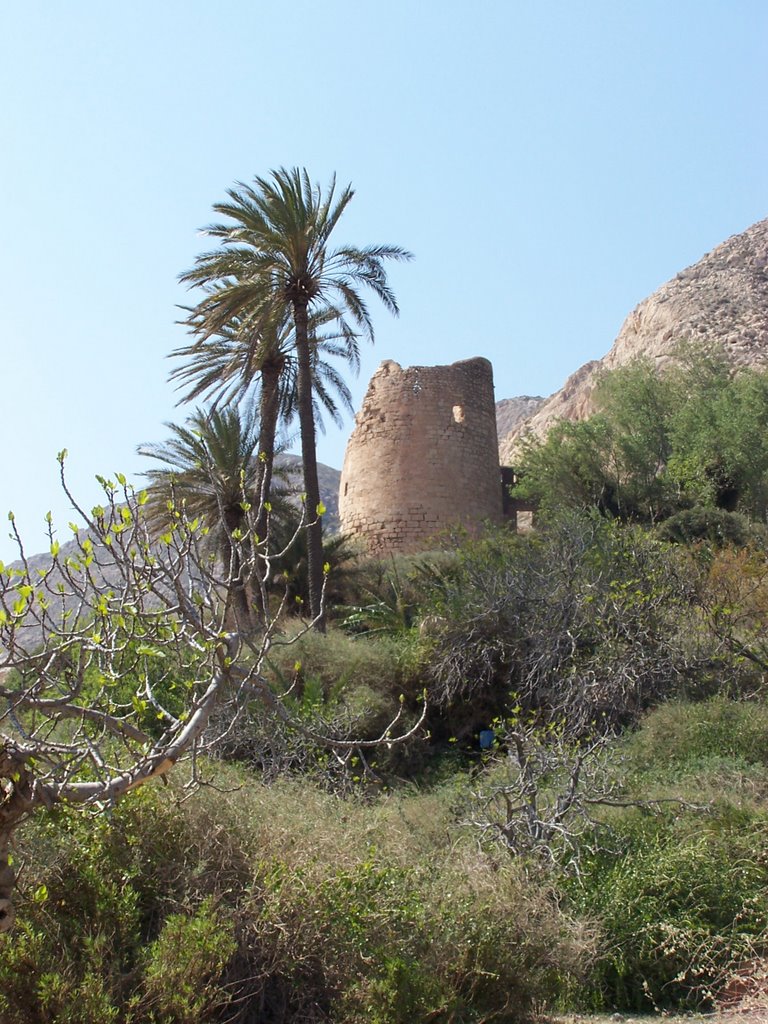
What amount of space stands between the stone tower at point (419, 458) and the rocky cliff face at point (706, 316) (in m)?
11.2

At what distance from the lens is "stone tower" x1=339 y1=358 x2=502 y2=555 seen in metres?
20.8

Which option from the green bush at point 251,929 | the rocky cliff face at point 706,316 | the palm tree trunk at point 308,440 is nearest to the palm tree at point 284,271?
the palm tree trunk at point 308,440

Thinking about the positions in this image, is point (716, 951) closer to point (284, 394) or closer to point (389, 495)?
point (284, 394)

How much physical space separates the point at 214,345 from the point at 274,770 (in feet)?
32.8

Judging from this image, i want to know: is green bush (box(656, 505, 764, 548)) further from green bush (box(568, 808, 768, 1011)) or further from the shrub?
green bush (box(568, 808, 768, 1011))

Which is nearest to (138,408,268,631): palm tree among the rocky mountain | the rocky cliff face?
the rocky cliff face

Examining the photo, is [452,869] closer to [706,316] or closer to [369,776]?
[369,776]

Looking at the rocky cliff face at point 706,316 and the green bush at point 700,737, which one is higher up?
the rocky cliff face at point 706,316

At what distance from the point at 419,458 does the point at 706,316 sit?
20281mm

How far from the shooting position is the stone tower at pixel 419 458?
68.2 ft

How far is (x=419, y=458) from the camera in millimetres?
21031

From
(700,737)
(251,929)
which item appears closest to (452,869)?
(251,929)

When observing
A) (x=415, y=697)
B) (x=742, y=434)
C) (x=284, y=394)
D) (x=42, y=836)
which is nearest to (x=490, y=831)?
(x=42, y=836)

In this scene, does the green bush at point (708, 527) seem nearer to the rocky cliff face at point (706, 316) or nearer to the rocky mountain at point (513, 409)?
the rocky cliff face at point (706, 316)
